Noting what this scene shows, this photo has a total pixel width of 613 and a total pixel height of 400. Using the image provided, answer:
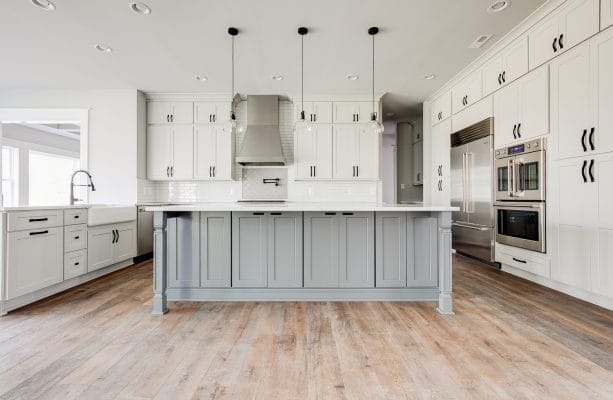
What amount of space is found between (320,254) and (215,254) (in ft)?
3.26

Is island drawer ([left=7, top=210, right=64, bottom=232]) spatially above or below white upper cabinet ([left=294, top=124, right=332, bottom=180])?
below

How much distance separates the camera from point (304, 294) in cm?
270

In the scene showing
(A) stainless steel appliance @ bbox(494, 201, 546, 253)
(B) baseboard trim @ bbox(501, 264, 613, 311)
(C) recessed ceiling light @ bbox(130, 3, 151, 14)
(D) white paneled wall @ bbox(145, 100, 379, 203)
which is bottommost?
(B) baseboard trim @ bbox(501, 264, 613, 311)

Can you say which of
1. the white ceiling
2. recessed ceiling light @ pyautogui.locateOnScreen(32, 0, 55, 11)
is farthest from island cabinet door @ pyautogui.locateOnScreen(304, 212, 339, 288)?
recessed ceiling light @ pyautogui.locateOnScreen(32, 0, 55, 11)

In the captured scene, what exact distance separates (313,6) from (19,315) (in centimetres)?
374

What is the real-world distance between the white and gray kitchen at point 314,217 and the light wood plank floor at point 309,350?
16 millimetres

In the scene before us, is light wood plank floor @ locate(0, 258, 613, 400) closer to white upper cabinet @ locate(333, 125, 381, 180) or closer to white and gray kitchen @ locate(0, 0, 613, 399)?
white and gray kitchen @ locate(0, 0, 613, 399)

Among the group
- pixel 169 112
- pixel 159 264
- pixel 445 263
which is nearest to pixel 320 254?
pixel 445 263

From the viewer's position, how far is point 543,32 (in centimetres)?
287

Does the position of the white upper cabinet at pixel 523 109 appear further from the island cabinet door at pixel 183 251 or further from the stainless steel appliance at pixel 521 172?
the island cabinet door at pixel 183 251

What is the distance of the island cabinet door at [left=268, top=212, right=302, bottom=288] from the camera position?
8.82 ft

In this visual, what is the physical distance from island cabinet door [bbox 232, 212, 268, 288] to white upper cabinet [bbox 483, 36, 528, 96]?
130 inches

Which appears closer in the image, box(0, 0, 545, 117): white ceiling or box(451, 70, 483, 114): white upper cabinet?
box(0, 0, 545, 117): white ceiling

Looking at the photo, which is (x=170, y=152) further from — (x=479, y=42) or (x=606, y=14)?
(x=606, y=14)
